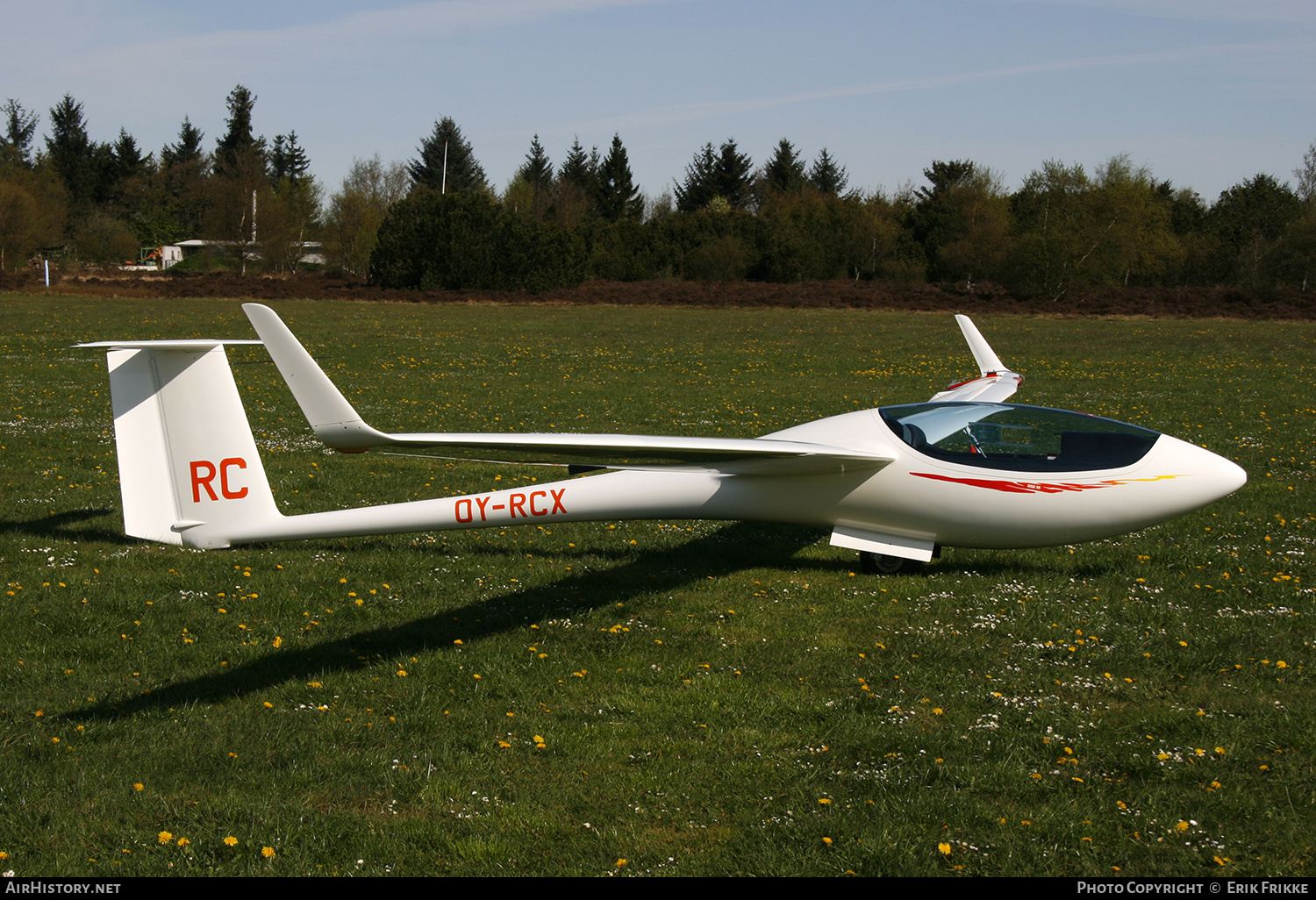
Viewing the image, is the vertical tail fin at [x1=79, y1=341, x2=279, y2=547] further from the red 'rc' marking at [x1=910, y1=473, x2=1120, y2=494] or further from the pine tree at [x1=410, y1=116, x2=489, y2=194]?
the pine tree at [x1=410, y1=116, x2=489, y2=194]

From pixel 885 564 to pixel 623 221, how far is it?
8037 centimetres

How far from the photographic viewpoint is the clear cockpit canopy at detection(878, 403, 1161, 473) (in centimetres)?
820

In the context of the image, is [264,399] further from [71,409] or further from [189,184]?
[189,184]

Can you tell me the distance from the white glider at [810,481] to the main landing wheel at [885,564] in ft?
0.05

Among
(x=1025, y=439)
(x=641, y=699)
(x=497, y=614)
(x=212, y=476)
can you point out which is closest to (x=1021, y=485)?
(x=1025, y=439)

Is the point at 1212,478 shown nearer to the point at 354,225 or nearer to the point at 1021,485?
the point at 1021,485

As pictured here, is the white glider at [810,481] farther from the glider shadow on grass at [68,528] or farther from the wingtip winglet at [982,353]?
the wingtip winglet at [982,353]

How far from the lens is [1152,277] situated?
74625mm

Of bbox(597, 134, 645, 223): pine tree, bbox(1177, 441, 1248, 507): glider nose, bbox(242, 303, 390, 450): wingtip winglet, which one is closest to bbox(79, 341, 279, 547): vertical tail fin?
bbox(242, 303, 390, 450): wingtip winglet

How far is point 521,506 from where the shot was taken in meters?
8.55

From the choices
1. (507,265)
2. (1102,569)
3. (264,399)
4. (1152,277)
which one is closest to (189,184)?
(507,265)

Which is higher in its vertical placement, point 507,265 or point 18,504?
point 507,265

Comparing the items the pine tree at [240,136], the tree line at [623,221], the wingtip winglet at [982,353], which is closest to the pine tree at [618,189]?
the tree line at [623,221]
